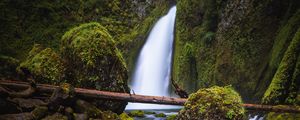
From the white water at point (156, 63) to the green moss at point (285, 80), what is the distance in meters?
10.2

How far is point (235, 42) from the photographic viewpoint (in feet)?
51.1

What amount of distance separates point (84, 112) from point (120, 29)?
16972 millimetres

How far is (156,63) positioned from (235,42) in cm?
696

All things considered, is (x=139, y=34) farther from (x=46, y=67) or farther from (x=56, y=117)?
(x=56, y=117)

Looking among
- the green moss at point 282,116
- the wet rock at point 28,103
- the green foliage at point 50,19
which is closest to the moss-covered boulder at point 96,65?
the wet rock at point 28,103

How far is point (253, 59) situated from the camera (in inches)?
567

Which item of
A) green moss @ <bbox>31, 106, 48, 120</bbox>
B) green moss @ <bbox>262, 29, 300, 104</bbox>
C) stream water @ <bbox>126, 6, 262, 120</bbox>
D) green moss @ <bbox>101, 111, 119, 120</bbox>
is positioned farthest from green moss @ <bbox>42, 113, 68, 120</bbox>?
stream water @ <bbox>126, 6, 262, 120</bbox>

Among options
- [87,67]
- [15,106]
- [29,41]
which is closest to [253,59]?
[87,67]

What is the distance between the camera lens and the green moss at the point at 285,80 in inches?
407

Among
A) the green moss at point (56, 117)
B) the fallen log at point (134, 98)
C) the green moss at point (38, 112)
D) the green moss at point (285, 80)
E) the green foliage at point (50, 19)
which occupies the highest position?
the green foliage at point (50, 19)

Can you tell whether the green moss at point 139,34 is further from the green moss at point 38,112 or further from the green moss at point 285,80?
the green moss at point 38,112

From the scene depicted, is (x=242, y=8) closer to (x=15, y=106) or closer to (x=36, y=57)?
(x=36, y=57)

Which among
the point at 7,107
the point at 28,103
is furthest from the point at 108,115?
the point at 7,107

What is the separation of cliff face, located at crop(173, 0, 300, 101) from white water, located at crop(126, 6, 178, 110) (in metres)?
1.09
